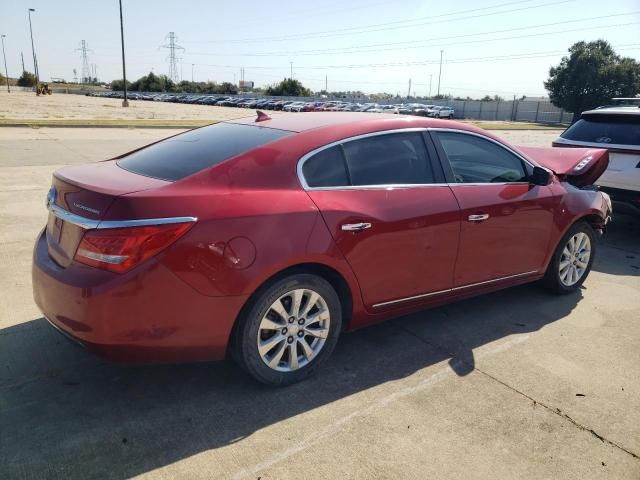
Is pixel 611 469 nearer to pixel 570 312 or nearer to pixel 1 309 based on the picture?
pixel 570 312

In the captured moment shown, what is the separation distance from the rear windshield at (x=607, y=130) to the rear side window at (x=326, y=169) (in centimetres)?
541

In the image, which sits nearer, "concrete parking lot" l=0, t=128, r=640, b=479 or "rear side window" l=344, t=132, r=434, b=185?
"concrete parking lot" l=0, t=128, r=640, b=479

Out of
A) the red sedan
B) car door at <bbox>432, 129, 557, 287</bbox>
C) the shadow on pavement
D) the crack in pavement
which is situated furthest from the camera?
car door at <bbox>432, 129, 557, 287</bbox>

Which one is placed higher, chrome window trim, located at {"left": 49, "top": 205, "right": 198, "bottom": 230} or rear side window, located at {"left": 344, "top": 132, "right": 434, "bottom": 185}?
rear side window, located at {"left": 344, "top": 132, "right": 434, "bottom": 185}

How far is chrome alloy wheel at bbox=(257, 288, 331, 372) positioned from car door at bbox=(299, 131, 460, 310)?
35cm

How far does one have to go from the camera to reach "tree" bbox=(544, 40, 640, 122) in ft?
168

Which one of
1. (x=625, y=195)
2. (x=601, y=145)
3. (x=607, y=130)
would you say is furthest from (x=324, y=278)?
(x=607, y=130)

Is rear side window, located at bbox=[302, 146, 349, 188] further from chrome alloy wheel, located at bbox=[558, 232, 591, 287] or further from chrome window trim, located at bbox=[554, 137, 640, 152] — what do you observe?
chrome window trim, located at bbox=[554, 137, 640, 152]

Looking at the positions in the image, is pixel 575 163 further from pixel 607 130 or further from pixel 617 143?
pixel 607 130

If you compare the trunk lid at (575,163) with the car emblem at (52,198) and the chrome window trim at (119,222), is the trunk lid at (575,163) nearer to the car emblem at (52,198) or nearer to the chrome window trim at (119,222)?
the chrome window trim at (119,222)

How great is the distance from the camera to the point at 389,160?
3715 millimetres

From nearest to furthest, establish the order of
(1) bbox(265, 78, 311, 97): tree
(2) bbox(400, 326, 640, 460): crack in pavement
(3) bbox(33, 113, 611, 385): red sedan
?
(3) bbox(33, 113, 611, 385): red sedan
(2) bbox(400, 326, 640, 460): crack in pavement
(1) bbox(265, 78, 311, 97): tree

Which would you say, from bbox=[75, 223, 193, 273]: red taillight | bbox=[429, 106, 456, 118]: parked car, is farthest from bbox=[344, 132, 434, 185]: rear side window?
bbox=[429, 106, 456, 118]: parked car

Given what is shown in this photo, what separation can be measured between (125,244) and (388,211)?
65.7 inches
